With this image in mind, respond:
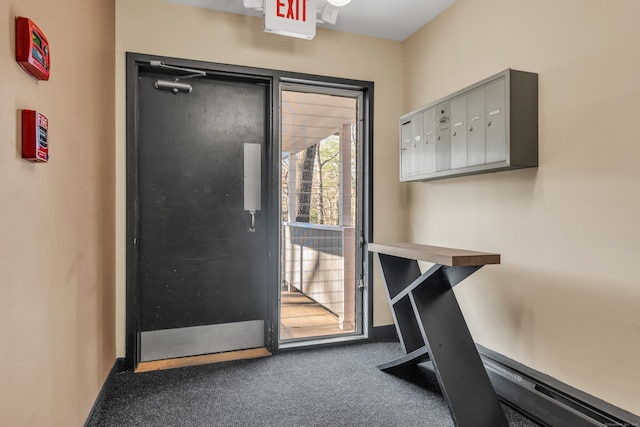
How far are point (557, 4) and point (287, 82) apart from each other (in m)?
1.91

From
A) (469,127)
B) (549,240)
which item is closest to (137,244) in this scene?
(469,127)

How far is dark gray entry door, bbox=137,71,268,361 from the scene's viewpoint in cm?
288

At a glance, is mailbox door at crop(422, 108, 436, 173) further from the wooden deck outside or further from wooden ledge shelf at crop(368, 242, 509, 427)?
the wooden deck outside

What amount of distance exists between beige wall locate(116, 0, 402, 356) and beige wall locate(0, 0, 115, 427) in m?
0.24

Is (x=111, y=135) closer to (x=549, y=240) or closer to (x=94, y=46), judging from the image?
(x=94, y=46)

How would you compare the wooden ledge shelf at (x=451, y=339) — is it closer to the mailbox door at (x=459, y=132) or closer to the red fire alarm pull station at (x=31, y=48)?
the mailbox door at (x=459, y=132)

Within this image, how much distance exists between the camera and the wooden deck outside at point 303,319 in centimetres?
328

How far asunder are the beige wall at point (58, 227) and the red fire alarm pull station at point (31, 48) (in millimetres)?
24

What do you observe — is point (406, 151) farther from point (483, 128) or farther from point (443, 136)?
point (483, 128)

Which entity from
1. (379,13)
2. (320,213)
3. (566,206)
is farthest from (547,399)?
(379,13)

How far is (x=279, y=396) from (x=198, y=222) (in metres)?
1.42

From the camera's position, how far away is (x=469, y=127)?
2377 millimetres

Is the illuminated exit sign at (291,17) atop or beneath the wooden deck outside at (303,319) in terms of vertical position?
atop

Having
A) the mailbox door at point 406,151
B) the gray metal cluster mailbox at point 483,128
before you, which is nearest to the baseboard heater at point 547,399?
the gray metal cluster mailbox at point 483,128
